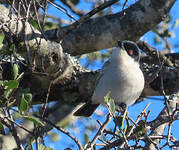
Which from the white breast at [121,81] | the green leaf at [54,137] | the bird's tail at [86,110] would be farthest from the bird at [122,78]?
the green leaf at [54,137]

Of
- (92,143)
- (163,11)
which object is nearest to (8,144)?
(92,143)

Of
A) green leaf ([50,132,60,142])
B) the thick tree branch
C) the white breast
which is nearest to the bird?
the white breast

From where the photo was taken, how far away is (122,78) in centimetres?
409

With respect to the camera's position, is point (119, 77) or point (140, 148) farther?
point (119, 77)

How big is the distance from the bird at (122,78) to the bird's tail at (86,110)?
0.27 m

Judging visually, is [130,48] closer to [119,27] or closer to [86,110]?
[119,27]

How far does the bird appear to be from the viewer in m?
4.10

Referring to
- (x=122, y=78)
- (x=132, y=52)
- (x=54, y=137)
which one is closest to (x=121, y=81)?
(x=122, y=78)

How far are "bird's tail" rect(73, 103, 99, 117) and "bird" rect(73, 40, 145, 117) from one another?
269mm

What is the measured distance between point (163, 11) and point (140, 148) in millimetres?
2273

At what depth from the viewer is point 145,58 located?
548cm


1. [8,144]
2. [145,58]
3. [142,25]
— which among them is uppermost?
[142,25]

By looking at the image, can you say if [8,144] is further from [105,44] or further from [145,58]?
[145,58]

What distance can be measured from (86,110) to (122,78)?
1086 millimetres
